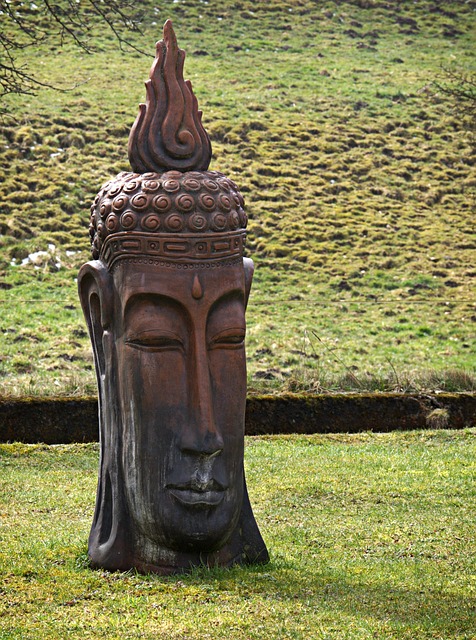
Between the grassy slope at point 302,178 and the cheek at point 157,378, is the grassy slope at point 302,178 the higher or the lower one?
the higher one

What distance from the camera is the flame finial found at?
691 centimetres

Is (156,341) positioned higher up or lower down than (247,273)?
lower down

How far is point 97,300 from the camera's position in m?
6.94

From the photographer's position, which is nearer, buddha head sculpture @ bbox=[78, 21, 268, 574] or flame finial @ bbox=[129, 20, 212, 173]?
buddha head sculpture @ bbox=[78, 21, 268, 574]

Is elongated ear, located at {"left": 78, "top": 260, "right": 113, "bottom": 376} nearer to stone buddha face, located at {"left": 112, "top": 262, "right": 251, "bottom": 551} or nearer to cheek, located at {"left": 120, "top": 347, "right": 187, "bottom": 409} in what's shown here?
stone buddha face, located at {"left": 112, "top": 262, "right": 251, "bottom": 551}

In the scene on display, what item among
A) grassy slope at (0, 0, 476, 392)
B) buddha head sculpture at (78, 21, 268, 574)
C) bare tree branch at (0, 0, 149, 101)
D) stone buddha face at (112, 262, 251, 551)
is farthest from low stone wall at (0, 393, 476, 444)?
stone buddha face at (112, 262, 251, 551)

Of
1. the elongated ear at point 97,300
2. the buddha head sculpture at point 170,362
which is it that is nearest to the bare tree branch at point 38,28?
the elongated ear at point 97,300

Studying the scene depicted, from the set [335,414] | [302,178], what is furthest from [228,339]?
[302,178]

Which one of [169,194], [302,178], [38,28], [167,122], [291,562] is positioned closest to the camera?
[169,194]

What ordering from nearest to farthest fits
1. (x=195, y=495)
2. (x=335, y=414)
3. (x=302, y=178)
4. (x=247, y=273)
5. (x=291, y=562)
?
(x=195, y=495) → (x=291, y=562) → (x=247, y=273) → (x=335, y=414) → (x=302, y=178)

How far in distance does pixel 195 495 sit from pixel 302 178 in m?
24.9

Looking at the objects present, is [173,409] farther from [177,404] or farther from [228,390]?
[228,390]

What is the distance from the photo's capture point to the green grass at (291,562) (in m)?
5.60

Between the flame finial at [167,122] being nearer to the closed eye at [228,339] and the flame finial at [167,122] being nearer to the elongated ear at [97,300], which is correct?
the elongated ear at [97,300]
